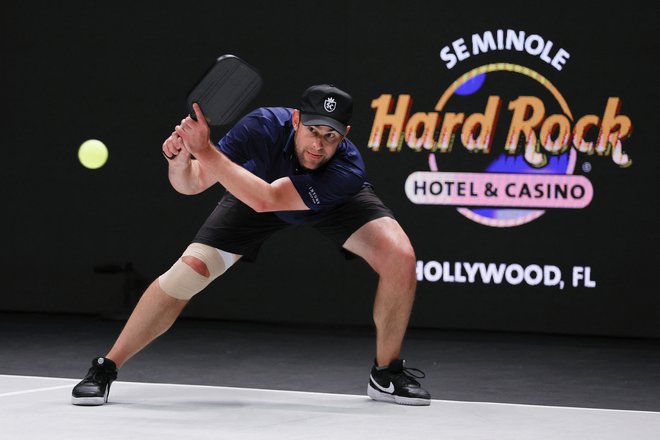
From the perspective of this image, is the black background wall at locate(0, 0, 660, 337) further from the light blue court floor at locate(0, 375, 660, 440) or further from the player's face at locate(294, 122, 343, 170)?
the player's face at locate(294, 122, 343, 170)

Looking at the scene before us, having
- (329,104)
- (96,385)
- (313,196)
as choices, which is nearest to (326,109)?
(329,104)

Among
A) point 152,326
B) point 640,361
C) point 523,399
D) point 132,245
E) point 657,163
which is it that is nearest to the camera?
point 152,326

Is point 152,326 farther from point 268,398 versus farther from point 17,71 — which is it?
point 17,71

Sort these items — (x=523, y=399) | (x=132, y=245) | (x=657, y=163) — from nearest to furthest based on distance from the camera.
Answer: (x=523, y=399)
(x=657, y=163)
(x=132, y=245)

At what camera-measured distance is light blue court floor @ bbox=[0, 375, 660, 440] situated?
3.76m


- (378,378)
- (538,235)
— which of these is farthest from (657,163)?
(378,378)

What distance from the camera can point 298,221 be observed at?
4.36 metres

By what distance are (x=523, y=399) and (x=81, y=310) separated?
3615mm

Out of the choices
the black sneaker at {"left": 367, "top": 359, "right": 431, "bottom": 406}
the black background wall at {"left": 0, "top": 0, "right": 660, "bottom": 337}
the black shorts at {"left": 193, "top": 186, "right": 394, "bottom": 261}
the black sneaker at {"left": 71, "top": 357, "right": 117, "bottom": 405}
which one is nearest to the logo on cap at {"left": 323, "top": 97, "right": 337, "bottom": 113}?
the black shorts at {"left": 193, "top": 186, "right": 394, "bottom": 261}

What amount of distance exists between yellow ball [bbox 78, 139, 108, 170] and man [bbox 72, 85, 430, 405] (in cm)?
311

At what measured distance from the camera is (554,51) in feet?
22.5

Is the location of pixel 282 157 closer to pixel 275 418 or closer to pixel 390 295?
pixel 390 295

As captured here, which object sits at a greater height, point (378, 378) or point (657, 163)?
point (657, 163)

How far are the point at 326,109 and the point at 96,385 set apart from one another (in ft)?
4.18
